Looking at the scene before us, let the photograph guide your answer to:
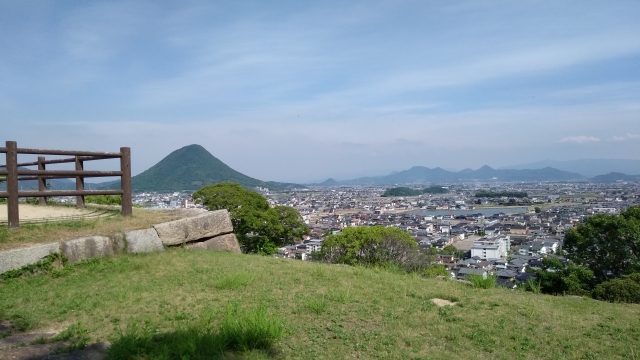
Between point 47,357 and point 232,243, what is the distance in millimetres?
6193

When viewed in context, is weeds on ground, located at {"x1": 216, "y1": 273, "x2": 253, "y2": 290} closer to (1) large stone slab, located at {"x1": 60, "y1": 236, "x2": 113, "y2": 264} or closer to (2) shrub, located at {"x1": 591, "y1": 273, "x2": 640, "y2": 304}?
(1) large stone slab, located at {"x1": 60, "y1": 236, "x2": 113, "y2": 264}

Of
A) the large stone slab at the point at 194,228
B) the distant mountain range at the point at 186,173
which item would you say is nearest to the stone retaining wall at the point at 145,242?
the large stone slab at the point at 194,228

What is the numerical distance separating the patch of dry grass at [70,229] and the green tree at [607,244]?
16102 mm

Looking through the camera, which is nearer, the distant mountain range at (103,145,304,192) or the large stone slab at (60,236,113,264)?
the large stone slab at (60,236,113,264)

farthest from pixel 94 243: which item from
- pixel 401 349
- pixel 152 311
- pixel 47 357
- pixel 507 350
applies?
pixel 507 350

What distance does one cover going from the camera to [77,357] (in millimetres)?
3191

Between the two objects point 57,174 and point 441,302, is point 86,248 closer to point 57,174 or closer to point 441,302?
point 57,174

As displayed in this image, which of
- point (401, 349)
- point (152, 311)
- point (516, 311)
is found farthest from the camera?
point (516, 311)

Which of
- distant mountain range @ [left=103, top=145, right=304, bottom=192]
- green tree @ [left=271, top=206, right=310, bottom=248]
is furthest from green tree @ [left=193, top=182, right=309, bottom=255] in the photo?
distant mountain range @ [left=103, top=145, right=304, bottom=192]

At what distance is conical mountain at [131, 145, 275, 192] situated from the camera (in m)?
51.3

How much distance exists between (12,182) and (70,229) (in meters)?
1.22

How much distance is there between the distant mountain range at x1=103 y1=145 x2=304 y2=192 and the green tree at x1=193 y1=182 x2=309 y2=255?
28.6 meters

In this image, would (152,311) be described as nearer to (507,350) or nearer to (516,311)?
(507,350)

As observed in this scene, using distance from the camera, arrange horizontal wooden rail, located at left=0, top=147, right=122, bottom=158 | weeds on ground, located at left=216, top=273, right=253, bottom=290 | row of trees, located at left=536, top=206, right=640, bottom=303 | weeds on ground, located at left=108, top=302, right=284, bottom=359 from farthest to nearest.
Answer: row of trees, located at left=536, top=206, right=640, bottom=303, horizontal wooden rail, located at left=0, top=147, right=122, bottom=158, weeds on ground, located at left=216, top=273, right=253, bottom=290, weeds on ground, located at left=108, top=302, right=284, bottom=359
